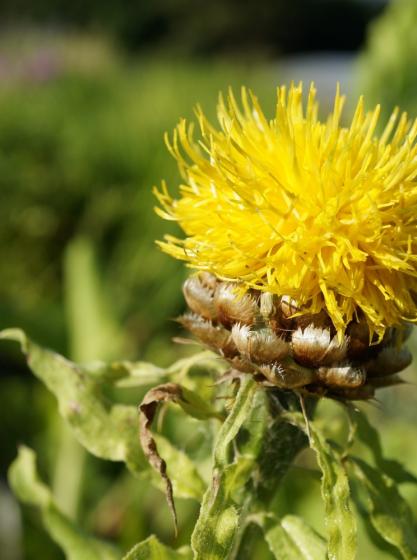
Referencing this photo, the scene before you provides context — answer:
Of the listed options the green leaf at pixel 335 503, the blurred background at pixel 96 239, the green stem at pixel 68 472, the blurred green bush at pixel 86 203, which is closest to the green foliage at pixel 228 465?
the green leaf at pixel 335 503

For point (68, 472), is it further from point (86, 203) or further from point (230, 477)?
point (86, 203)

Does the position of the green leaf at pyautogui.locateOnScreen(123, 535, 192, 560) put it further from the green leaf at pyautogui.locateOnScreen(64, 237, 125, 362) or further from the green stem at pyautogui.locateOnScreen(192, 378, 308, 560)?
the green leaf at pyautogui.locateOnScreen(64, 237, 125, 362)

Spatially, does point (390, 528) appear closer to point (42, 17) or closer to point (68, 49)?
point (68, 49)

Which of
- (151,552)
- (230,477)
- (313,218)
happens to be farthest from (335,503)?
(313,218)

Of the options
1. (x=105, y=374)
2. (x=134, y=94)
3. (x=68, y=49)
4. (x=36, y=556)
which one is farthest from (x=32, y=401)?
(x=68, y=49)

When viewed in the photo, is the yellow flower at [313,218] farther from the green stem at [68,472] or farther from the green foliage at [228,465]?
the green stem at [68,472]

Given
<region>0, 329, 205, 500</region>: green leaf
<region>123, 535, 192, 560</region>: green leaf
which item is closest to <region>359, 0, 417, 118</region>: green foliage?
<region>0, 329, 205, 500</region>: green leaf
